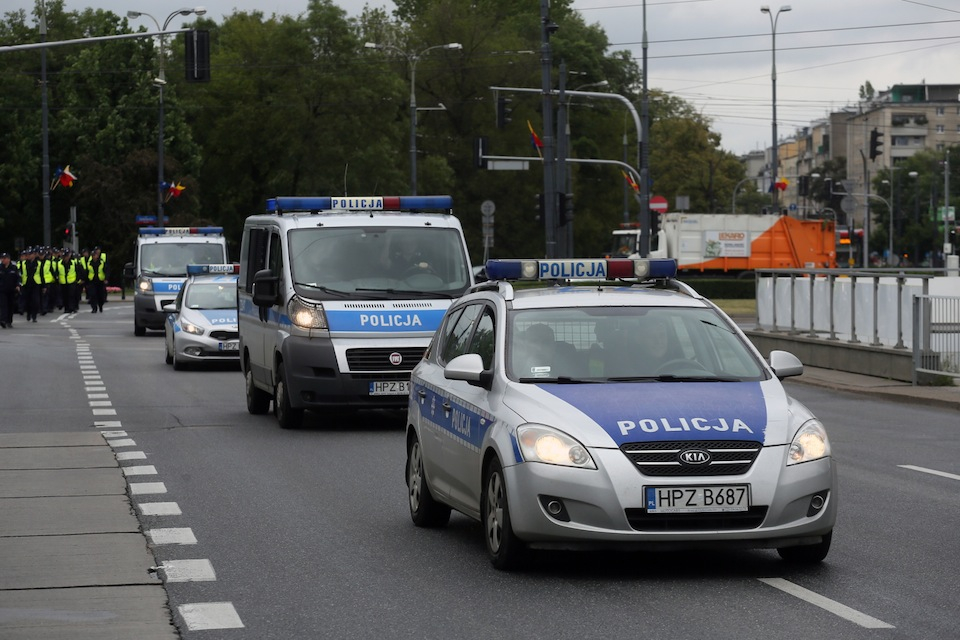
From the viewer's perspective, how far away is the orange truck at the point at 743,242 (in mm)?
66875

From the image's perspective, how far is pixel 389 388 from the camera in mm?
16953

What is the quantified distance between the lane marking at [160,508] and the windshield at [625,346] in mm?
2834

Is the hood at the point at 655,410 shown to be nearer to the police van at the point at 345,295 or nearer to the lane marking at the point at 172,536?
the lane marking at the point at 172,536

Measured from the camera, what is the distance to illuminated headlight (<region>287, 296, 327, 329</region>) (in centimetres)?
1706

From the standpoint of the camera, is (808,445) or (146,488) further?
(146,488)

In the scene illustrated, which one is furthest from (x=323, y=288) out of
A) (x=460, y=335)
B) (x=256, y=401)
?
(x=460, y=335)

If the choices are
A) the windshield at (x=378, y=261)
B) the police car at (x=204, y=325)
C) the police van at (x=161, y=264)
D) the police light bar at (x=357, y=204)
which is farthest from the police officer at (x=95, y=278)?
the windshield at (x=378, y=261)

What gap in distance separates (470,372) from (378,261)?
9.10 m

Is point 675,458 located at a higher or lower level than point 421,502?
higher

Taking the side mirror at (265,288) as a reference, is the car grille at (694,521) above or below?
below

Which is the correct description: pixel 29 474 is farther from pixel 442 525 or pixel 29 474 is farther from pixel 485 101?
pixel 485 101

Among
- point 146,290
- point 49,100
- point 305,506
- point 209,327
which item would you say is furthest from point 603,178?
point 305,506

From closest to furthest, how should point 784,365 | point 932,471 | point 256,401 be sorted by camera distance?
point 784,365, point 932,471, point 256,401

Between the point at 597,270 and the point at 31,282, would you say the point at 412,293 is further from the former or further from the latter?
the point at 31,282
